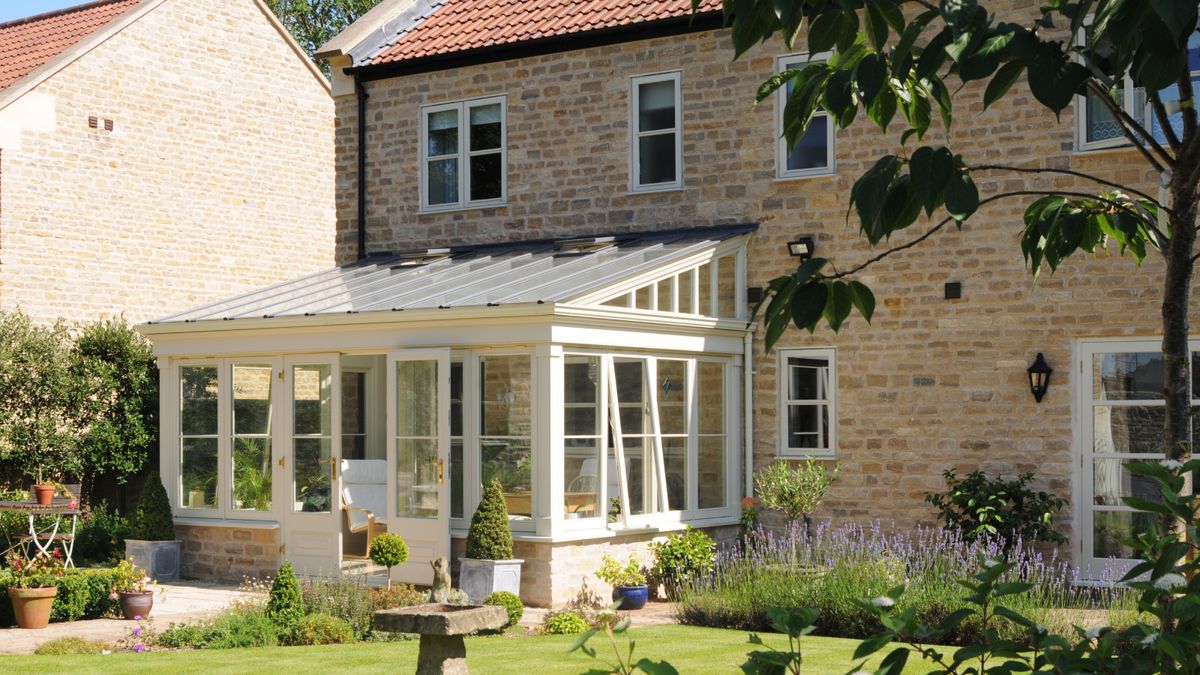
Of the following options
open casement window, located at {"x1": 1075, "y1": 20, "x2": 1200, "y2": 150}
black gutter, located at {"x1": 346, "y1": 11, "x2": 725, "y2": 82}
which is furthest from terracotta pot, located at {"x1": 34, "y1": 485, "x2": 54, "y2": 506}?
open casement window, located at {"x1": 1075, "y1": 20, "x2": 1200, "y2": 150}

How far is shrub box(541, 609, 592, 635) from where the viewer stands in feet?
38.2

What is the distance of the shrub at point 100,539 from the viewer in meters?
16.2

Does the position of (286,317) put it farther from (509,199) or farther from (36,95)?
(36,95)

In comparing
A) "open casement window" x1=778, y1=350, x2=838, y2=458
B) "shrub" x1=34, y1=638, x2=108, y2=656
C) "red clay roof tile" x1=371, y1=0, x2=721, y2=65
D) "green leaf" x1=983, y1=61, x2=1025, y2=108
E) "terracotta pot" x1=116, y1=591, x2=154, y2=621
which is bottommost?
"shrub" x1=34, y1=638, x2=108, y2=656

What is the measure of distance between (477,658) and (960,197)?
7885 mm

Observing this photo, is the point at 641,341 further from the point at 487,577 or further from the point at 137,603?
the point at 137,603

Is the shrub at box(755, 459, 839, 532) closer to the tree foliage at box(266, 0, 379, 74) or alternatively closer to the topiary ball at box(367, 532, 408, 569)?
the topiary ball at box(367, 532, 408, 569)

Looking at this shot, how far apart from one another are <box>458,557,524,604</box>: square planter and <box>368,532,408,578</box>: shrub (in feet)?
1.95

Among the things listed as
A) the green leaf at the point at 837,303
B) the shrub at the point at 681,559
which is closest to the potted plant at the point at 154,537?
the shrub at the point at 681,559

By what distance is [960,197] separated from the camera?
2756 millimetres

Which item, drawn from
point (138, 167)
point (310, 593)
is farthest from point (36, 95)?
point (310, 593)

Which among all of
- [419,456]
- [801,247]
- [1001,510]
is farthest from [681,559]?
[801,247]

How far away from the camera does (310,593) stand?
484 inches

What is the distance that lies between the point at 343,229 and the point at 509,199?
8.93ft
